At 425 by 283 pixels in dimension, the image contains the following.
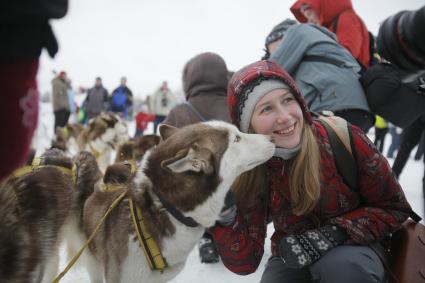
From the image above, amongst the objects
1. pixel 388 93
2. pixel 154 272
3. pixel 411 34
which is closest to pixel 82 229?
pixel 154 272

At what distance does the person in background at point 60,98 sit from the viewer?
9.28 metres

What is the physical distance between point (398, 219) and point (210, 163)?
1.09 m

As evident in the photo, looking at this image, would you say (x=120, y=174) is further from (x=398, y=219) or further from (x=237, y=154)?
(x=398, y=219)

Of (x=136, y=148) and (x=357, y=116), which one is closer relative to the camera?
(x=357, y=116)

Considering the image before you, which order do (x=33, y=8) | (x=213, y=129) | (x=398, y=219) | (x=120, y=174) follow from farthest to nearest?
(x=120, y=174)
(x=213, y=129)
(x=398, y=219)
(x=33, y=8)

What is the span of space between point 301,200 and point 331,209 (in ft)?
0.58

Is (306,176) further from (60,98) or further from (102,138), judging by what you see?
(60,98)

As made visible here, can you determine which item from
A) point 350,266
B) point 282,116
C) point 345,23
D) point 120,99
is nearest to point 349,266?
point 350,266

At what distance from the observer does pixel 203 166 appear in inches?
65.9

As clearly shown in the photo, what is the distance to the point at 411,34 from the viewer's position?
97 cm

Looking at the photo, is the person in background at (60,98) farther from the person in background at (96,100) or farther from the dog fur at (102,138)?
the dog fur at (102,138)

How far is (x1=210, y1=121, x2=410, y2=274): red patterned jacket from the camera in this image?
1607 mm

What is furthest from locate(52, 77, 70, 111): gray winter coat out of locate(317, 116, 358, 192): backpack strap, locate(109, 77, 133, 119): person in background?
locate(317, 116, 358, 192): backpack strap

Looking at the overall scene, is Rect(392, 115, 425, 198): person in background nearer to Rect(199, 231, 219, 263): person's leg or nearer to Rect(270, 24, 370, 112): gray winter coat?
Rect(270, 24, 370, 112): gray winter coat
